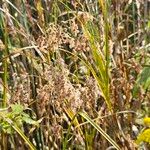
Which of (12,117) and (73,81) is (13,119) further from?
(73,81)

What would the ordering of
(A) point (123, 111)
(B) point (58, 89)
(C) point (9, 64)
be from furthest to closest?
(C) point (9, 64), (A) point (123, 111), (B) point (58, 89)

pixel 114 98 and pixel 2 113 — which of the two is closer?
pixel 2 113

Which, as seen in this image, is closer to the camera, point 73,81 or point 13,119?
point 13,119

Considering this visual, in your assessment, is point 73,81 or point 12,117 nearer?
point 12,117

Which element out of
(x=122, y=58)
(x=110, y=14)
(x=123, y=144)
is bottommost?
(x=123, y=144)

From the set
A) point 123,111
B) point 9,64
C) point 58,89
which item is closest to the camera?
point 58,89

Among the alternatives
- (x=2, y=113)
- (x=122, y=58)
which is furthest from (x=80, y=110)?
(x=122, y=58)

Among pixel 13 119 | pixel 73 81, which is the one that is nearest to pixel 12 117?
pixel 13 119

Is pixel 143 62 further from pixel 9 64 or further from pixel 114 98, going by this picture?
pixel 9 64
